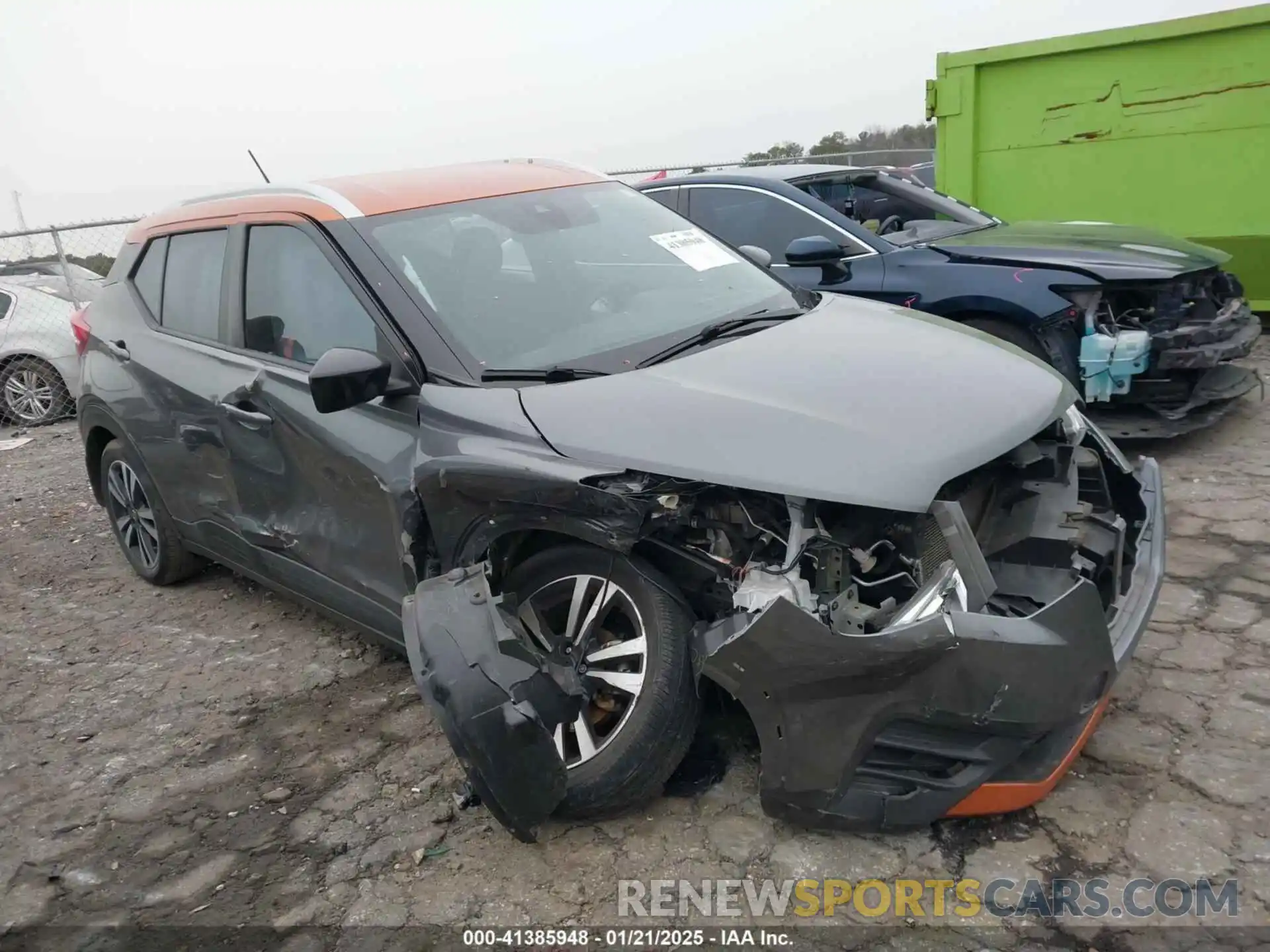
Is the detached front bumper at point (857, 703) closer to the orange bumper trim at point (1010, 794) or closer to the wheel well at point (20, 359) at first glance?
the orange bumper trim at point (1010, 794)

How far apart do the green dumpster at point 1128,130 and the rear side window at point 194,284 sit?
6.36 metres

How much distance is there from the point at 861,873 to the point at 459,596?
1.26 meters

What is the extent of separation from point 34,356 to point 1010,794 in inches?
385

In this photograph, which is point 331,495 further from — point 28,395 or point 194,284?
point 28,395

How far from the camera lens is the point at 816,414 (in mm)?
2582

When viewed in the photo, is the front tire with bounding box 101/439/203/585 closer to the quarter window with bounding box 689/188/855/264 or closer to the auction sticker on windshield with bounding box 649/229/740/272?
the auction sticker on windshield with bounding box 649/229/740/272

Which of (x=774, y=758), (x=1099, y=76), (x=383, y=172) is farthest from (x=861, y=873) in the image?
(x=1099, y=76)

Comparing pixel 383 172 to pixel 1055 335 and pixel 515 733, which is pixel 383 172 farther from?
pixel 1055 335

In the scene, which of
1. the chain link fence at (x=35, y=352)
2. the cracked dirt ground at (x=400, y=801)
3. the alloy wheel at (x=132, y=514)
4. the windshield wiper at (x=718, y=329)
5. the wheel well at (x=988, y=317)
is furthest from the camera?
the chain link fence at (x=35, y=352)

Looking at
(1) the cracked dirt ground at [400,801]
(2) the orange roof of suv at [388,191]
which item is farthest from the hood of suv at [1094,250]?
(2) the orange roof of suv at [388,191]

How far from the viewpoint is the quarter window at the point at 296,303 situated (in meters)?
3.23

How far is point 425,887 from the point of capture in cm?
265

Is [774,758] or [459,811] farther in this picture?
[459,811]

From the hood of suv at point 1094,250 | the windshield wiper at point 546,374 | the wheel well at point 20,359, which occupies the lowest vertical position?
the wheel well at point 20,359
